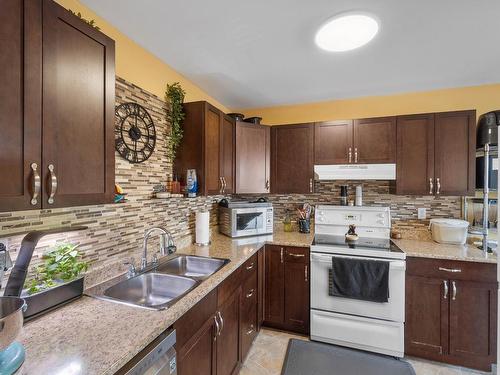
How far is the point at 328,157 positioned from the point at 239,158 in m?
0.98

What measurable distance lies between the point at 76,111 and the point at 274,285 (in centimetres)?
215

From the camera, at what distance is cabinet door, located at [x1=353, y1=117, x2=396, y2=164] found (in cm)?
250

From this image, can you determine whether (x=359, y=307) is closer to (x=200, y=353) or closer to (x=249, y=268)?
(x=249, y=268)

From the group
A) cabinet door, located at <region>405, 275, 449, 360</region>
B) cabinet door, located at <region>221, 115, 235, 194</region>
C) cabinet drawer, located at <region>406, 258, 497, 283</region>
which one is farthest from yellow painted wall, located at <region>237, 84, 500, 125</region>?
cabinet door, located at <region>405, 275, 449, 360</region>

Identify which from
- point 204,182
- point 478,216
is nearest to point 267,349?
Answer: point 204,182

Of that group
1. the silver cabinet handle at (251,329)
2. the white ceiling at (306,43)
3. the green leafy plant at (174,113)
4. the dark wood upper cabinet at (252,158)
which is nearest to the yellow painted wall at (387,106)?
the white ceiling at (306,43)

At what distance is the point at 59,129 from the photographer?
95 centimetres

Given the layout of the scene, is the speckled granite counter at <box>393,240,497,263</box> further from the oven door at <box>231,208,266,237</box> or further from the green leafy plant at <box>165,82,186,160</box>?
the green leafy plant at <box>165,82,186,160</box>

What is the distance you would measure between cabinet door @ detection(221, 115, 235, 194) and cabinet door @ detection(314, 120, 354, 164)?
0.94 m

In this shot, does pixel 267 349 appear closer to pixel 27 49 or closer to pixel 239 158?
pixel 239 158

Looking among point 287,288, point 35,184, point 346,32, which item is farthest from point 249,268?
point 346,32

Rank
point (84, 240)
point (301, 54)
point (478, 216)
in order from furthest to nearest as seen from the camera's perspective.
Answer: point (478, 216)
point (301, 54)
point (84, 240)

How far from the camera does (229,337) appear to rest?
5.51 feet

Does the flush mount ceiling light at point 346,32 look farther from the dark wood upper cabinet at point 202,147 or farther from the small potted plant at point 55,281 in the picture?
the small potted plant at point 55,281
